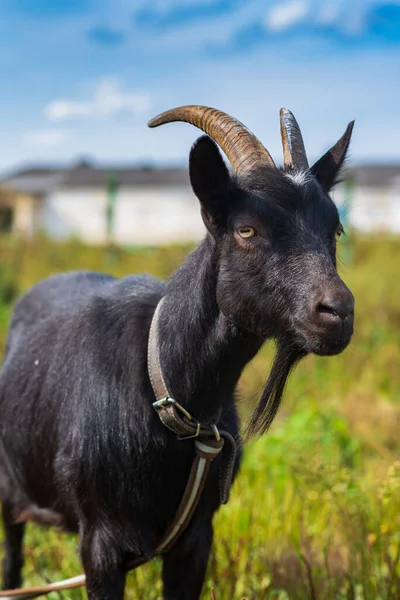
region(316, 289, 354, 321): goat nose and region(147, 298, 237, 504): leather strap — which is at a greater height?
region(316, 289, 354, 321): goat nose

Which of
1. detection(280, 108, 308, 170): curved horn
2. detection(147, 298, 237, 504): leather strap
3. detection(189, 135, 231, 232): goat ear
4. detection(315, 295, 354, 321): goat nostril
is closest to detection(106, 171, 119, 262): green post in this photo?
detection(280, 108, 308, 170): curved horn

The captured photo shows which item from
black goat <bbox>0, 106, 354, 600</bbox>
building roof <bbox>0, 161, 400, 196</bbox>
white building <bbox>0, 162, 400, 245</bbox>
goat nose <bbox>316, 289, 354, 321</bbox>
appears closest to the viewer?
goat nose <bbox>316, 289, 354, 321</bbox>

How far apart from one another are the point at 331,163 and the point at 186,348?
93 cm

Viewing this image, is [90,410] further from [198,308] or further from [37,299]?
[37,299]

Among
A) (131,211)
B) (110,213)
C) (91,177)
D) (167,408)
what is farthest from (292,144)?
(91,177)

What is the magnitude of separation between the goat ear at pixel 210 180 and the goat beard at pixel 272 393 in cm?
54

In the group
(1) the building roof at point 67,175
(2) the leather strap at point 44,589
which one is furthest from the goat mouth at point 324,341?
(1) the building roof at point 67,175

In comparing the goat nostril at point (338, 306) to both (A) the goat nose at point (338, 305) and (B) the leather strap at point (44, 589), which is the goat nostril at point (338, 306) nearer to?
(A) the goat nose at point (338, 305)

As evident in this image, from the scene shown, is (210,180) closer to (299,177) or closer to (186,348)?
(299,177)

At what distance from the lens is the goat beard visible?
9.23ft

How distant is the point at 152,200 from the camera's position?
Answer: 56.6ft

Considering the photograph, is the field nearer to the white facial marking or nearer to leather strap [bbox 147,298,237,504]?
leather strap [bbox 147,298,237,504]

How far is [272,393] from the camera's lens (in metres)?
2.92

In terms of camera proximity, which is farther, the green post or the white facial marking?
the green post
